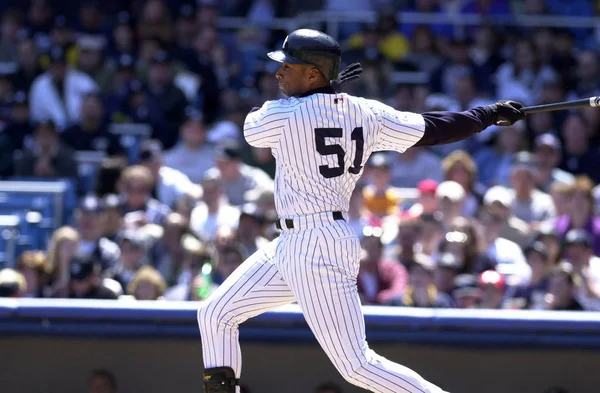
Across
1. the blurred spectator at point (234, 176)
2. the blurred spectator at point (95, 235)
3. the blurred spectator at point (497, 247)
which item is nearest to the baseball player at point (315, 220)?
the blurred spectator at point (497, 247)

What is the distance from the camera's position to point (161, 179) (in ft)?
27.1

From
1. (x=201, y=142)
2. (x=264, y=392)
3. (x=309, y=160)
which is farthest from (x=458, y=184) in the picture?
(x=309, y=160)

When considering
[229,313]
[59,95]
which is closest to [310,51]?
[229,313]

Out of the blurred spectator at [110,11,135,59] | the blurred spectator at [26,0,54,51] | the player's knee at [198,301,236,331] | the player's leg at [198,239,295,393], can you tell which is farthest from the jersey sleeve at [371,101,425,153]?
the blurred spectator at [26,0,54,51]

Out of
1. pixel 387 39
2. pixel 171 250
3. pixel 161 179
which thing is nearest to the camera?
pixel 171 250

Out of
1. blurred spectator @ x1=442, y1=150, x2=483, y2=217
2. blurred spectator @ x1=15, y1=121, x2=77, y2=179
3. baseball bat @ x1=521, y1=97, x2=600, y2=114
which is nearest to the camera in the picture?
baseball bat @ x1=521, y1=97, x2=600, y2=114

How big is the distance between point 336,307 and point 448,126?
31.7 inches

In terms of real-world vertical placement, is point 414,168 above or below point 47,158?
below

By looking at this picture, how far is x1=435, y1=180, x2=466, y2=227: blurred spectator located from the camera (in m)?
7.27

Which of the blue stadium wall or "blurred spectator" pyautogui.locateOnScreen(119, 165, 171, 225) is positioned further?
"blurred spectator" pyautogui.locateOnScreen(119, 165, 171, 225)

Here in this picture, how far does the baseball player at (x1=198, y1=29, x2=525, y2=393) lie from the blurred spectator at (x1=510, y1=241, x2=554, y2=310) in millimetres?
2481

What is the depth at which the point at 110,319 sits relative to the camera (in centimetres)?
498

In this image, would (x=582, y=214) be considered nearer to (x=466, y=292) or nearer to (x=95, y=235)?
(x=466, y=292)

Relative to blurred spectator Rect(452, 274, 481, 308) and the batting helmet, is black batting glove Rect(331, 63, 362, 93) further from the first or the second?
blurred spectator Rect(452, 274, 481, 308)
